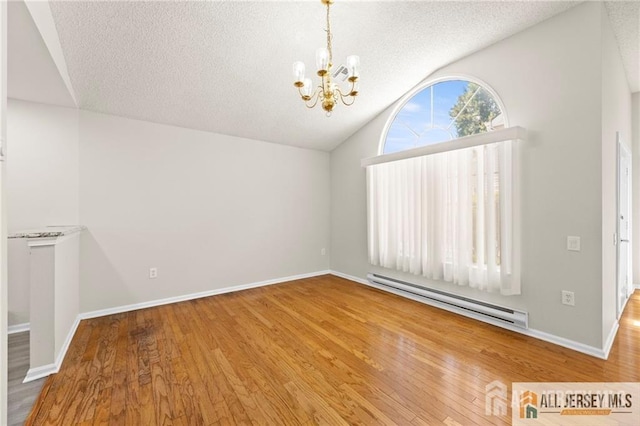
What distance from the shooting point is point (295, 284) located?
14.1 feet

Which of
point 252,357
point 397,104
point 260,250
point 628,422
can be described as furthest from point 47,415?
point 397,104

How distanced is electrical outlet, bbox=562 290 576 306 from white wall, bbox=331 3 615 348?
0.03 metres

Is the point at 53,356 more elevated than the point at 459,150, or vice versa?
the point at 459,150

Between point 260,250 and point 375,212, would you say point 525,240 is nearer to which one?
point 375,212

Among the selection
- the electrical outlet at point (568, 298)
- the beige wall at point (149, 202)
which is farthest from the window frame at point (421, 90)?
the electrical outlet at point (568, 298)

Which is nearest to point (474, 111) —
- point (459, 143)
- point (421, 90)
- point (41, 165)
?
point (459, 143)

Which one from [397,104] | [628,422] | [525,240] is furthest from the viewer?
[397,104]

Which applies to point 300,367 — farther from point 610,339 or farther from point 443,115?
point 443,115

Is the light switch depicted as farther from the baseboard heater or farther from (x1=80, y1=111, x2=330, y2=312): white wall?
(x1=80, y1=111, x2=330, y2=312): white wall

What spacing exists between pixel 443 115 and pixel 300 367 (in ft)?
10.9

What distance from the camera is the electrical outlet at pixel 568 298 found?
90.1 inches

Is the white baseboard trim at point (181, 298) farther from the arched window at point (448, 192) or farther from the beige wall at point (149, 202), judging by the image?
the arched window at point (448, 192)

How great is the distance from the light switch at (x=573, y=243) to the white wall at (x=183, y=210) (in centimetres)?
350

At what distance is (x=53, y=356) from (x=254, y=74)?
3.15 meters
